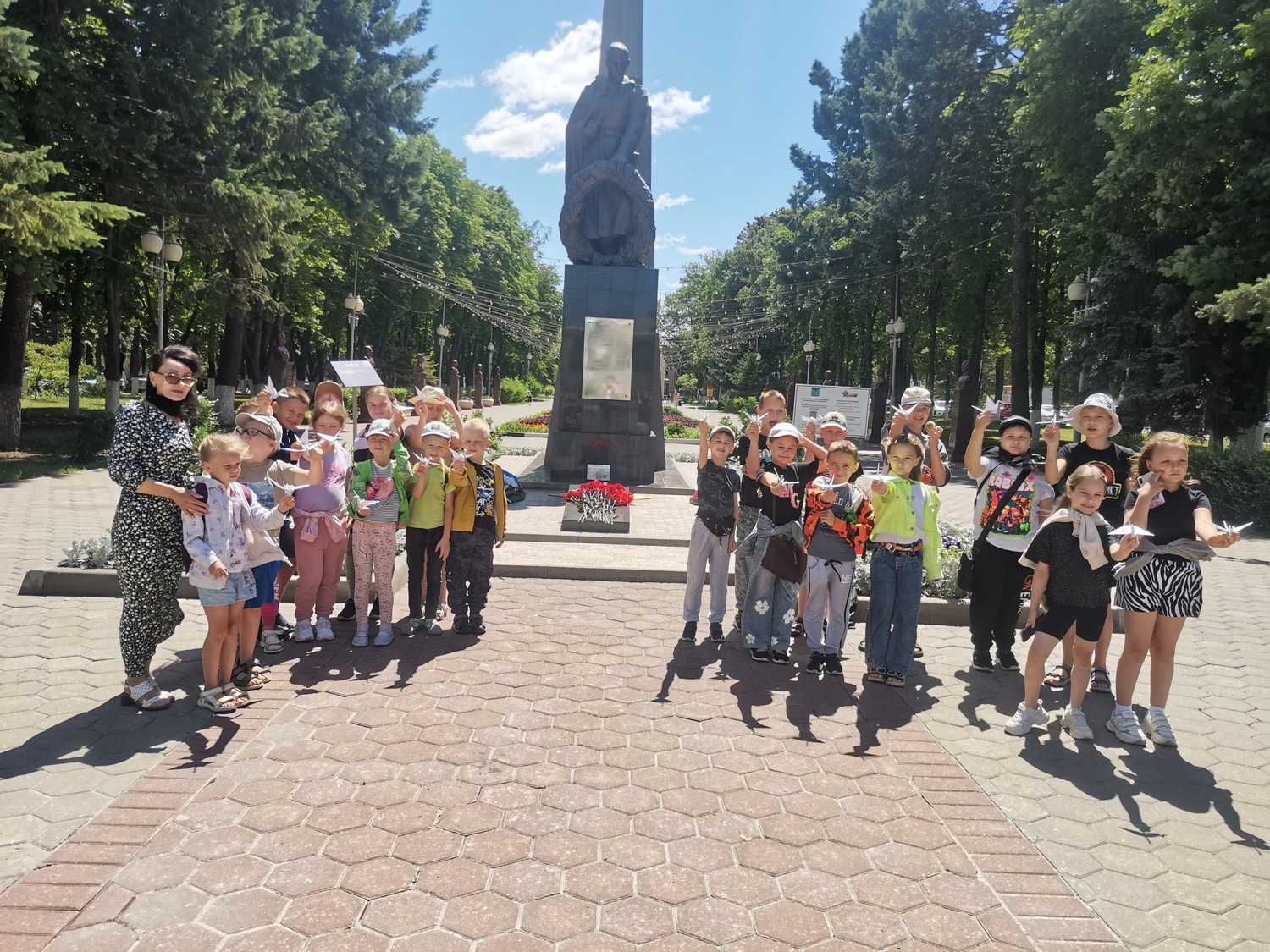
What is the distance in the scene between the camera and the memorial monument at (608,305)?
1446cm

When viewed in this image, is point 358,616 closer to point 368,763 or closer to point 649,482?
point 368,763

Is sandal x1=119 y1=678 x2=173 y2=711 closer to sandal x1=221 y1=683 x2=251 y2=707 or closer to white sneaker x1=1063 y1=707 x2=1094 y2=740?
sandal x1=221 y1=683 x2=251 y2=707

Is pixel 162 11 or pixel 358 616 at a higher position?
pixel 162 11

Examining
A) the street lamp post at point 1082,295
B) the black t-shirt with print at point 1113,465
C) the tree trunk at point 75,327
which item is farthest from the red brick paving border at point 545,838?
the tree trunk at point 75,327

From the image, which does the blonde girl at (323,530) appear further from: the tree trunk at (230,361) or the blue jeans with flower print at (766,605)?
the tree trunk at (230,361)

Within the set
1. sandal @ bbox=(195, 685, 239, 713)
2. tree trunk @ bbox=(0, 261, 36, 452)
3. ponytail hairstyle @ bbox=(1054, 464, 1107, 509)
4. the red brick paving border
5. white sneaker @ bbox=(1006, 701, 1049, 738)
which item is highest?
tree trunk @ bbox=(0, 261, 36, 452)

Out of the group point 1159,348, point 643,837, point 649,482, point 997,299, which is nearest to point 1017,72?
point 997,299

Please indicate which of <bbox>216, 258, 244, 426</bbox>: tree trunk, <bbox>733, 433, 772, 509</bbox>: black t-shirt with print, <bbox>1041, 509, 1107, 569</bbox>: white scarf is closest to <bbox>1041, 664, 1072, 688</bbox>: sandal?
<bbox>1041, 509, 1107, 569</bbox>: white scarf

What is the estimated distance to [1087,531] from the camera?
14.9 feet

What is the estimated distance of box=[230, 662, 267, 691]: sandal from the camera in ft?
15.7

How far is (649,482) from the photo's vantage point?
1456cm

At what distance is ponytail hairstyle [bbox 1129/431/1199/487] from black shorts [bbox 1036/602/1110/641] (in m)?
0.81

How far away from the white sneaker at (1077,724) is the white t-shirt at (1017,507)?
115 cm

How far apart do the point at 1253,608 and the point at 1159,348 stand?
440 inches
